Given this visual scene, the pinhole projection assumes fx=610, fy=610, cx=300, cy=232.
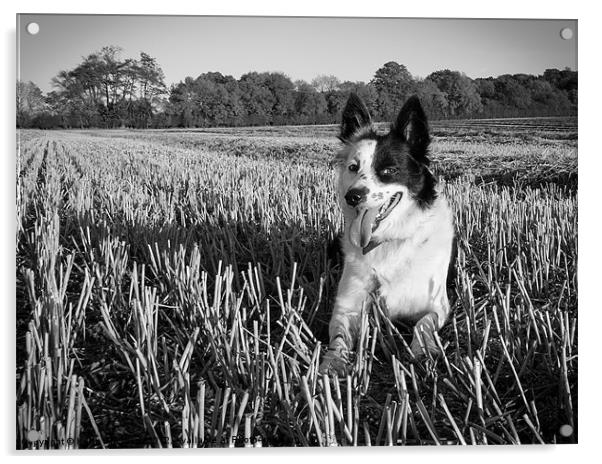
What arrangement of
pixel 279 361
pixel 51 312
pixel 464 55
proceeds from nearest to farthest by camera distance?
pixel 279 361 → pixel 51 312 → pixel 464 55

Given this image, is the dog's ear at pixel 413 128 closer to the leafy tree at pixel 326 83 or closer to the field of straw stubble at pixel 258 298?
the field of straw stubble at pixel 258 298

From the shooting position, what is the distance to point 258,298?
232 cm

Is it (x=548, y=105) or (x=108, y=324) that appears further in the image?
(x=548, y=105)

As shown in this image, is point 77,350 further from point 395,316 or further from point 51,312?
point 395,316

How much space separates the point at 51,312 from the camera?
7.05ft

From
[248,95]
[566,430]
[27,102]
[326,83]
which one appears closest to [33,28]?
[27,102]

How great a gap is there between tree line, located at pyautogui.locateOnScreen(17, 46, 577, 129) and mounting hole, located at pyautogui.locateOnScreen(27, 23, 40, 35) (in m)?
0.17

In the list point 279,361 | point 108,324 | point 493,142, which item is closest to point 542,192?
point 493,142

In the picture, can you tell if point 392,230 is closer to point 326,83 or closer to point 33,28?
point 326,83

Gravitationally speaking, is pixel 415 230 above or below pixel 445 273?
above

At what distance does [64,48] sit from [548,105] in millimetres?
1866

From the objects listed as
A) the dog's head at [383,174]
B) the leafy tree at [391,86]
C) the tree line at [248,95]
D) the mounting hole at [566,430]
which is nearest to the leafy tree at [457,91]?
the tree line at [248,95]
